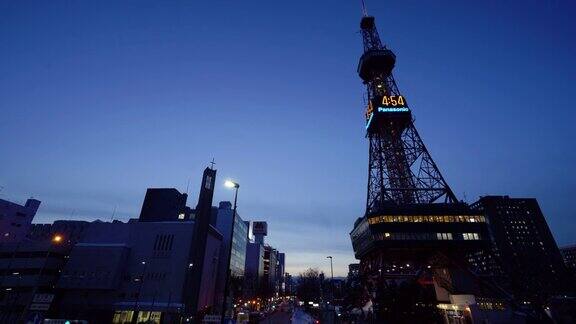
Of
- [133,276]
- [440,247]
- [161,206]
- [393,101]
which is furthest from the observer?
[393,101]

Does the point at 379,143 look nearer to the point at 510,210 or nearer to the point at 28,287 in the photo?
the point at 28,287

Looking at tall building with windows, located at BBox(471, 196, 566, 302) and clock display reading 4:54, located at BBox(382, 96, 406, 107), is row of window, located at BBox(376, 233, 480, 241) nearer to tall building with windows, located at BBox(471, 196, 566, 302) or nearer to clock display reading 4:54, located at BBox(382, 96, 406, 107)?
clock display reading 4:54, located at BBox(382, 96, 406, 107)

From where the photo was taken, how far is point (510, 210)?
6973 inches

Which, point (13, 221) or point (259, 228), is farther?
point (259, 228)

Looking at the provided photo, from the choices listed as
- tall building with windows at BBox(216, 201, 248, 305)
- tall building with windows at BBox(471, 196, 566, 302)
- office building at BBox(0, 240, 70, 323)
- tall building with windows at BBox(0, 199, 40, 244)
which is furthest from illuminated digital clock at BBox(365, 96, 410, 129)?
tall building with windows at BBox(471, 196, 566, 302)

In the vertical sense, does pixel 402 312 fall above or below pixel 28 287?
below

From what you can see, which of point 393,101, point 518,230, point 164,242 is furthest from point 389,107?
point 518,230

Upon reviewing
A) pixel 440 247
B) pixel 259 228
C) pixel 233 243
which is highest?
pixel 259 228

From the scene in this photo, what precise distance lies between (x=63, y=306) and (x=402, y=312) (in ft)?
203

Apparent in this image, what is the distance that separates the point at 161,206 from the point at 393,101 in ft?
222

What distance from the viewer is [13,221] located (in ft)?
291

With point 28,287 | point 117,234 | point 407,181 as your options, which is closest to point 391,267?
point 407,181

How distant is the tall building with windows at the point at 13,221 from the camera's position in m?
86.2

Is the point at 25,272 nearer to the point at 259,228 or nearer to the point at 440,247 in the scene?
the point at 440,247
